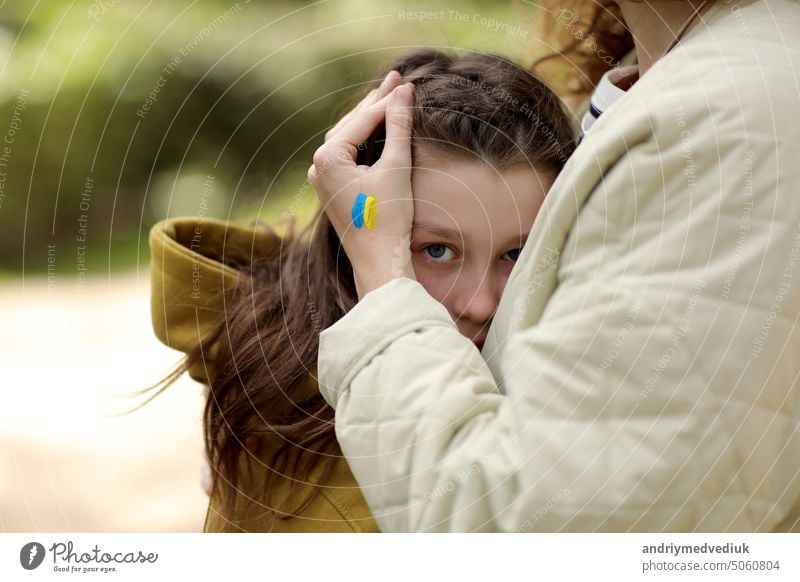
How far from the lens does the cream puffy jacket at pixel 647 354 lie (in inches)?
19.3

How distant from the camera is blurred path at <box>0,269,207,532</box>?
3.10 feet

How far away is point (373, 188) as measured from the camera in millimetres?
646

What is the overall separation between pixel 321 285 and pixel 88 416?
1.13ft

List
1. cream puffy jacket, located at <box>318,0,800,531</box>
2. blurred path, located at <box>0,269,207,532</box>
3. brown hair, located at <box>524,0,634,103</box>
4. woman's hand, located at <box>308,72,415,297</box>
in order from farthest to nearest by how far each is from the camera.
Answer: blurred path, located at <box>0,269,207,532</box> → brown hair, located at <box>524,0,634,103</box> → woman's hand, located at <box>308,72,415,297</box> → cream puffy jacket, located at <box>318,0,800,531</box>

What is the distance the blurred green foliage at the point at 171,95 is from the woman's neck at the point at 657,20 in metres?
0.25

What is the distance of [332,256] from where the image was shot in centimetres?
78

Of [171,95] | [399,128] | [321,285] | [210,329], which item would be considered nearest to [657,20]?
[399,128]

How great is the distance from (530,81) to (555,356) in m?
0.37

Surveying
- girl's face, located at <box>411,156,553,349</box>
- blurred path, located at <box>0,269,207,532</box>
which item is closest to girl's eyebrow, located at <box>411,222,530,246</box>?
girl's face, located at <box>411,156,553,349</box>

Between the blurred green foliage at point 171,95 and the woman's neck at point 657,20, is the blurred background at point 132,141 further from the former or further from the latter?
the woman's neck at point 657,20

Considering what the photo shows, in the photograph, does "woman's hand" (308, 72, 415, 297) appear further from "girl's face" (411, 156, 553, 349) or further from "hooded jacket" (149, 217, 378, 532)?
"hooded jacket" (149, 217, 378, 532)

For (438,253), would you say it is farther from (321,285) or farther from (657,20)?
(657,20)

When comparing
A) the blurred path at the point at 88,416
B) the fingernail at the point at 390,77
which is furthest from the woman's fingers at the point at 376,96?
the blurred path at the point at 88,416
